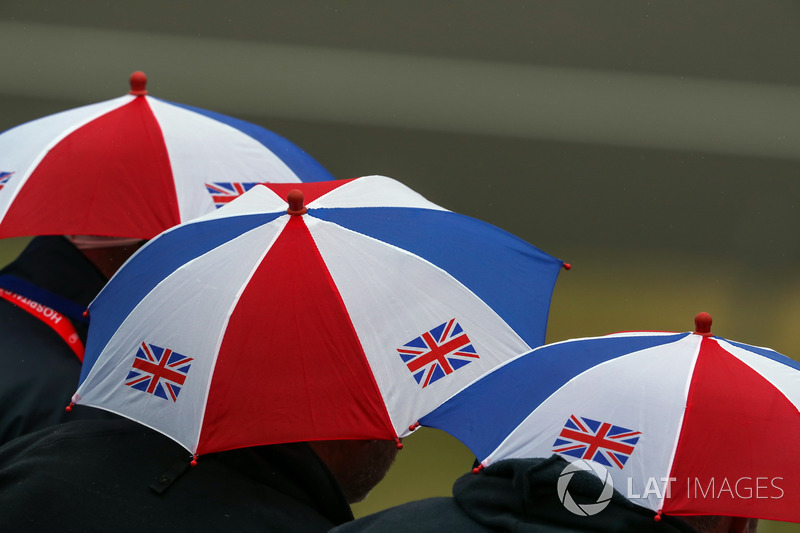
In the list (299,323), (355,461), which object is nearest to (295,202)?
(299,323)

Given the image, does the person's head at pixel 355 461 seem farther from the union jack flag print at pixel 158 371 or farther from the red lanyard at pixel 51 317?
the red lanyard at pixel 51 317

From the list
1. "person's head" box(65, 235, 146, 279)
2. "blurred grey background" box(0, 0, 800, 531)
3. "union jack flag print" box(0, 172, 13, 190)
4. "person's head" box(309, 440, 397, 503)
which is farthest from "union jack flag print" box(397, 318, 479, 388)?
"blurred grey background" box(0, 0, 800, 531)

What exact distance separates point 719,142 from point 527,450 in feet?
13.8

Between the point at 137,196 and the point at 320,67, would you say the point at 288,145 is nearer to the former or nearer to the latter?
the point at 137,196

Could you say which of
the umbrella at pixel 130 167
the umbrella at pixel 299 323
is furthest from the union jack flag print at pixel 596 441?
the umbrella at pixel 130 167

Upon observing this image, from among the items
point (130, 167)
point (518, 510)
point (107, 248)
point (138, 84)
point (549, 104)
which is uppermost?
point (549, 104)

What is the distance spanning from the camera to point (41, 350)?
240 cm

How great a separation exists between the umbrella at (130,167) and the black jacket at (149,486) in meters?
0.77

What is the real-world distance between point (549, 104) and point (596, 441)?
4270mm

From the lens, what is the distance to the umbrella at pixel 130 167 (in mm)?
2656

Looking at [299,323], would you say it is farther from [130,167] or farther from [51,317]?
[130,167]

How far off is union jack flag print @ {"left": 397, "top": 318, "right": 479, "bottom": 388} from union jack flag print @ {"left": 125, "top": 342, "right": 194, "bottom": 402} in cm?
44

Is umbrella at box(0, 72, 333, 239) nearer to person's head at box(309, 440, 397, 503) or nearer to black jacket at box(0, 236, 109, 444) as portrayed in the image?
black jacket at box(0, 236, 109, 444)

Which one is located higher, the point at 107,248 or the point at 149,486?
the point at 107,248
